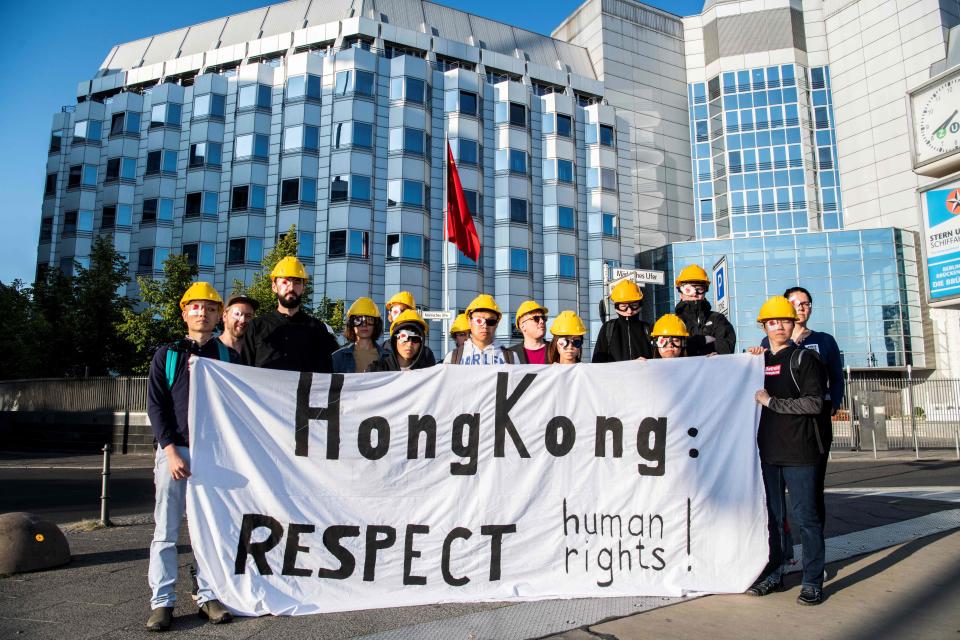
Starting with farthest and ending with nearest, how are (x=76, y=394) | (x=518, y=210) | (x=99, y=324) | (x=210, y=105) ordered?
(x=518, y=210) < (x=210, y=105) < (x=99, y=324) < (x=76, y=394)

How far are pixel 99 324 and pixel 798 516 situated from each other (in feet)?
87.4

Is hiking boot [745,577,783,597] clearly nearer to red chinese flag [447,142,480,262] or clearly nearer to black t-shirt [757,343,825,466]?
black t-shirt [757,343,825,466]

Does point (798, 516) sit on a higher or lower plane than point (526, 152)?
lower

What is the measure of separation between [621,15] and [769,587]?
53.2 meters

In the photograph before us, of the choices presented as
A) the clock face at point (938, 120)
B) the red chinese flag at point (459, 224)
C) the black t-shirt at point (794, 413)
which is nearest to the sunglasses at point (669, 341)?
the black t-shirt at point (794, 413)

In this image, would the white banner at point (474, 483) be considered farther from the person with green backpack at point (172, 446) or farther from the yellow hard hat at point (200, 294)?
the yellow hard hat at point (200, 294)

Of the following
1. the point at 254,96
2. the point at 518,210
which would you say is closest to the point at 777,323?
the point at 518,210

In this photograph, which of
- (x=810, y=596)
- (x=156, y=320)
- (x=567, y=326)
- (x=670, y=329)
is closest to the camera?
(x=810, y=596)

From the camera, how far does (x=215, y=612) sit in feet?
13.2

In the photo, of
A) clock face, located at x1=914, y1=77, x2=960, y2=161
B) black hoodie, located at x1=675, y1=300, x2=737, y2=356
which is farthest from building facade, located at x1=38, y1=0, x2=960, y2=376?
black hoodie, located at x1=675, y1=300, x2=737, y2=356

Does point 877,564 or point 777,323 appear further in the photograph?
point 877,564

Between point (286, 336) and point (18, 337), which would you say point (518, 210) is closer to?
point (18, 337)

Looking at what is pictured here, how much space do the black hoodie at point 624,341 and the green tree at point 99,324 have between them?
77.5 ft

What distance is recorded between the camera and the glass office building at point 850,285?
43031 millimetres
